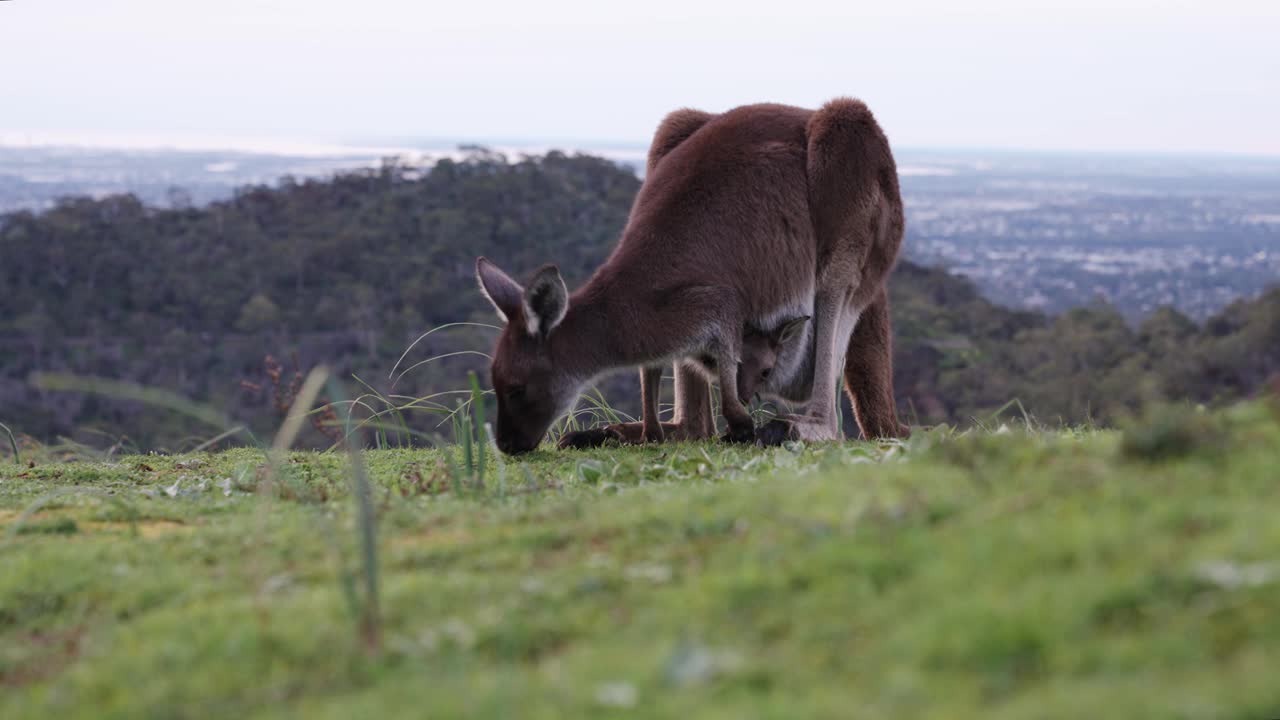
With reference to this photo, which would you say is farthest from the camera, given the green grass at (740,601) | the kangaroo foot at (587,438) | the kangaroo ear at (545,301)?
the kangaroo foot at (587,438)

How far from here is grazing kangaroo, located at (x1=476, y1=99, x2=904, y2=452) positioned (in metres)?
5.70

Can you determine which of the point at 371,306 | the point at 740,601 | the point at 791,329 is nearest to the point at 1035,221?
the point at 371,306

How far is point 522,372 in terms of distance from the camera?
5.67 m

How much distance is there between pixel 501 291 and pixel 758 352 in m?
1.39

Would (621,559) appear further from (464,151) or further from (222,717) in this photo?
(464,151)

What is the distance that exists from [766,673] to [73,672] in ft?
4.90

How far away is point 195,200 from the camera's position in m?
31.2

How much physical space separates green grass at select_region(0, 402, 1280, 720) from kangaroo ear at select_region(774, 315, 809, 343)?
2.52 metres

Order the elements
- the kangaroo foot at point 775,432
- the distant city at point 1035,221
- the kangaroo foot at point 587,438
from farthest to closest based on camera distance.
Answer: the distant city at point 1035,221 < the kangaroo foot at point 587,438 < the kangaroo foot at point 775,432

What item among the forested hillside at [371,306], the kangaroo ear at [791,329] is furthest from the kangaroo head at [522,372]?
the forested hillside at [371,306]

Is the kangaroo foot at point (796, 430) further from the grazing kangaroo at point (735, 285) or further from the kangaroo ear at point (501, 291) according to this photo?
the kangaroo ear at point (501, 291)

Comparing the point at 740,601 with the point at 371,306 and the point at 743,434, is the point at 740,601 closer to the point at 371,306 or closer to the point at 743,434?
the point at 743,434

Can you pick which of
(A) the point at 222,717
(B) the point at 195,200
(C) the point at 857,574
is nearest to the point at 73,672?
(A) the point at 222,717

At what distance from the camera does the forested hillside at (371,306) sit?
70.1 feet
